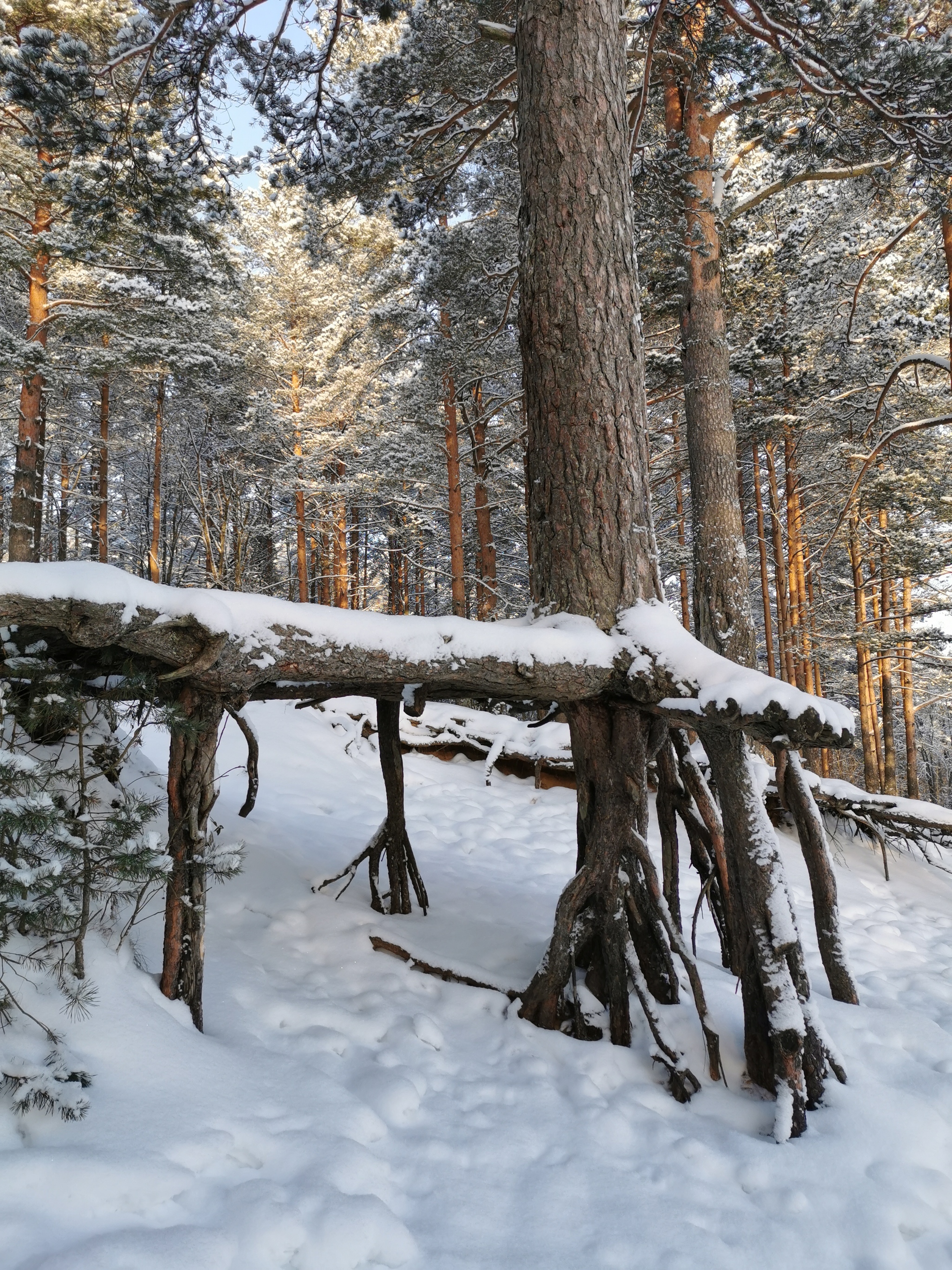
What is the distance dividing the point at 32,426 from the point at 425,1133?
11573 millimetres

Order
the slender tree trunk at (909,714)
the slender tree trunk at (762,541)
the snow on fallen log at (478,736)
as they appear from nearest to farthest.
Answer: the snow on fallen log at (478,736), the slender tree trunk at (762,541), the slender tree trunk at (909,714)

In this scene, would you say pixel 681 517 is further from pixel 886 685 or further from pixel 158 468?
pixel 158 468

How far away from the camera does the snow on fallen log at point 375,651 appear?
6.16 ft

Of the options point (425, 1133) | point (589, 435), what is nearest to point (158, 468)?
point (589, 435)

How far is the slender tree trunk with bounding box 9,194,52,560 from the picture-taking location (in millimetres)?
9711

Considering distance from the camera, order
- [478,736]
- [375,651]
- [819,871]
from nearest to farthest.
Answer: [375,651], [819,871], [478,736]

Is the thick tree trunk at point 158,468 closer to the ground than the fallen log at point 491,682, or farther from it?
farther from it

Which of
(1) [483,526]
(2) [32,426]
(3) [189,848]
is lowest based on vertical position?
(3) [189,848]

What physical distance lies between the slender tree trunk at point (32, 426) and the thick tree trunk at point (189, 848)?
921 centimetres

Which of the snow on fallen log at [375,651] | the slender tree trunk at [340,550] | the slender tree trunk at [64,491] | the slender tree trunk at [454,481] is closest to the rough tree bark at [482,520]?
the slender tree trunk at [454,481]

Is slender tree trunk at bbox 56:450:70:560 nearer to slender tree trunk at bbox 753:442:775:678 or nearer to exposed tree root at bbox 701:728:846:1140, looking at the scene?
slender tree trunk at bbox 753:442:775:678

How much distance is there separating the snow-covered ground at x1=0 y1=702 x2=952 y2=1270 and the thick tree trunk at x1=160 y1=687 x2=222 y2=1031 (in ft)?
0.37

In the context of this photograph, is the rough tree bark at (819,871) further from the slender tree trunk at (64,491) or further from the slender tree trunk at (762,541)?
the slender tree trunk at (64,491)

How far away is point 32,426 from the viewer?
10.1 meters
